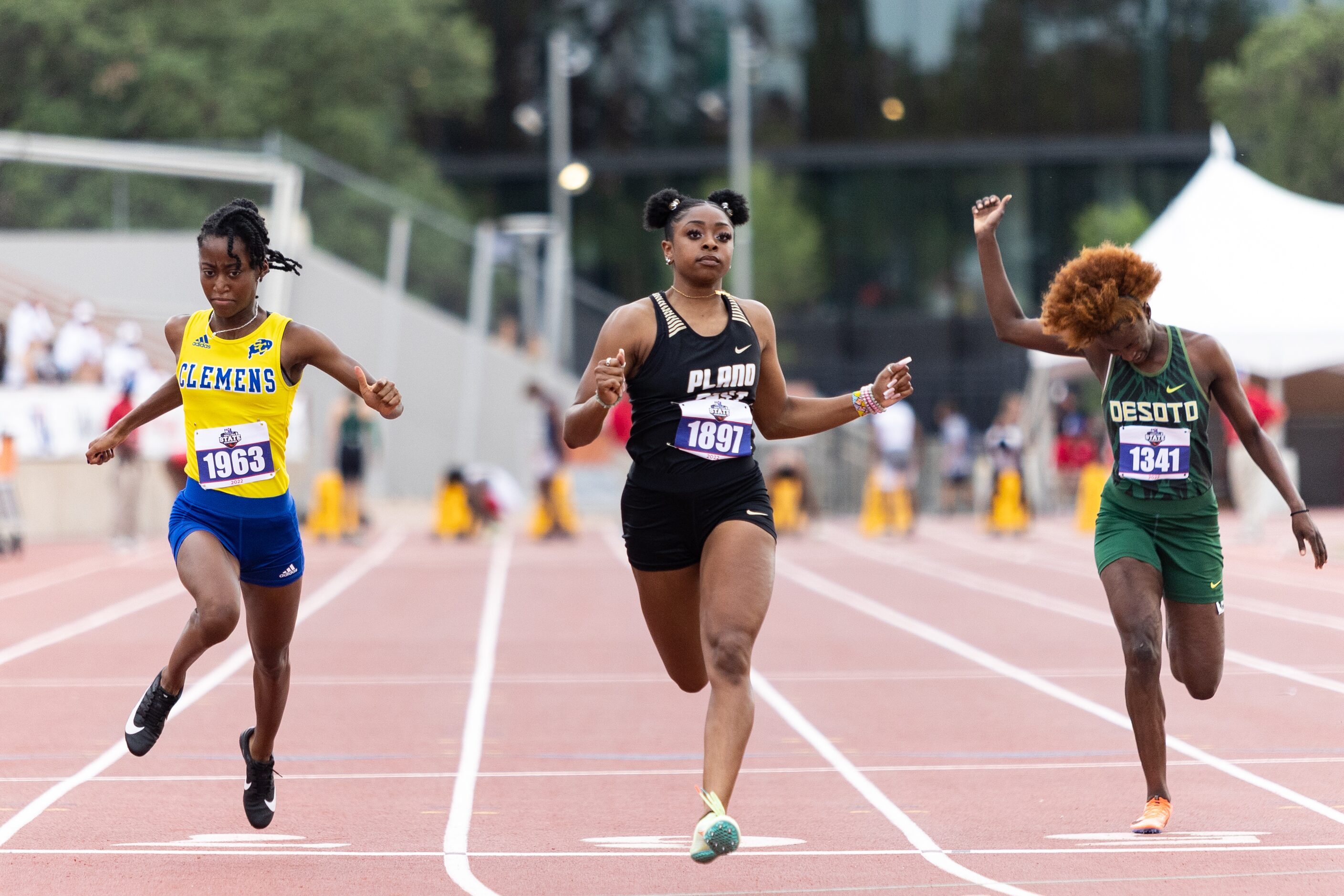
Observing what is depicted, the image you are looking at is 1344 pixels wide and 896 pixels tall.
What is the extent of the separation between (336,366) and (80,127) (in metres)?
33.0

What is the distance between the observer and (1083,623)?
1475cm

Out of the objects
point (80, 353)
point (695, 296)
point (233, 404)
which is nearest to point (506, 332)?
point (80, 353)

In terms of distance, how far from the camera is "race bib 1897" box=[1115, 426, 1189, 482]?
660 centimetres

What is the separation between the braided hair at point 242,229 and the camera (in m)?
6.44

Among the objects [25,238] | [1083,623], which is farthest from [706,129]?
[1083,623]

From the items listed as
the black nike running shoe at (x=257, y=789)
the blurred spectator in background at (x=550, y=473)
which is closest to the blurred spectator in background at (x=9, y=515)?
the blurred spectator in background at (x=550, y=473)

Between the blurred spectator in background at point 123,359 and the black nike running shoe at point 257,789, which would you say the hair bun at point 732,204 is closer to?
the black nike running shoe at point 257,789

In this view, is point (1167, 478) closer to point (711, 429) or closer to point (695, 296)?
point (711, 429)

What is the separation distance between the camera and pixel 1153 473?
21.8 ft

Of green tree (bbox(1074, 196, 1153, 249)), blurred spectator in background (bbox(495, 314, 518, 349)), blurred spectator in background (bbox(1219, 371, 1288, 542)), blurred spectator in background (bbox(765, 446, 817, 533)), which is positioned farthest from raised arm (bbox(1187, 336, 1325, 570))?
green tree (bbox(1074, 196, 1153, 249))

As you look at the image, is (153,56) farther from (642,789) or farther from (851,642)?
(642,789)

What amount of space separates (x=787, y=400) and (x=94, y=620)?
33.7 ft

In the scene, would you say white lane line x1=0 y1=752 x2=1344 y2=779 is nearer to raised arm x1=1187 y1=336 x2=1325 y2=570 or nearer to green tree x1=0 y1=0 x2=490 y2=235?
raised arm x1=1187 y1=336 x2=1325 y2=570

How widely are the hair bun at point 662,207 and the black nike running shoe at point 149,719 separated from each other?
91.8 inches
